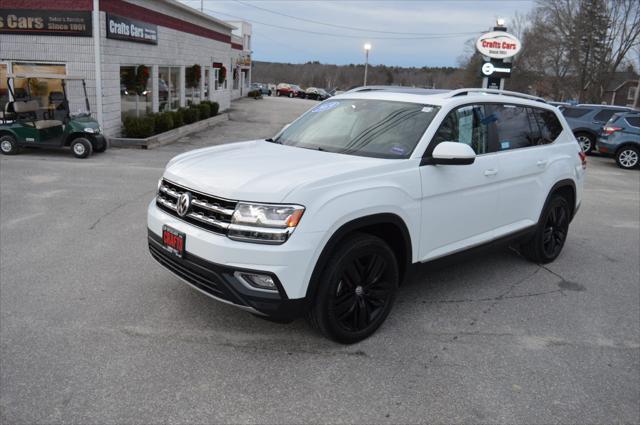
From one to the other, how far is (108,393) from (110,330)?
2.92 feet

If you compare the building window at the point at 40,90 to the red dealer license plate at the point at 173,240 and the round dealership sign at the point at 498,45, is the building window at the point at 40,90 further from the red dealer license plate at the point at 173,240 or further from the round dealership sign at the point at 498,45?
the round dealership sign at the point at 498,45

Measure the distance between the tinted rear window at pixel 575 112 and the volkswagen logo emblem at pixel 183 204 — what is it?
1804 cm

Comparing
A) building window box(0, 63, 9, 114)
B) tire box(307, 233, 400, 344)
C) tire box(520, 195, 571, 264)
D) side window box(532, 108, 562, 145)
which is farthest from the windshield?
building window box(0, 63, 9, 114)

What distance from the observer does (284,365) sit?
12.3 feet

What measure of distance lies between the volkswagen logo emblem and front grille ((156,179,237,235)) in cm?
2

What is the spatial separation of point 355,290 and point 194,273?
115 centimetres

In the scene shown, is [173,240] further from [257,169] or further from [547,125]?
[547,125]

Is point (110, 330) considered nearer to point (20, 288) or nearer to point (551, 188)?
point (20, 288)

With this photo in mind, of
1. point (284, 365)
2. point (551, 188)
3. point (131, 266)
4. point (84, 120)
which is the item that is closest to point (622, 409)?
point (284, 365)

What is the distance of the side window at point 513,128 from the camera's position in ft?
17.2

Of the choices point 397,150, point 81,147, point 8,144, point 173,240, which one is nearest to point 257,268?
point 173,240

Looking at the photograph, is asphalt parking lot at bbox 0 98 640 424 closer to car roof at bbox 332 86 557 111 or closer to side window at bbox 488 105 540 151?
side window at bbox 488 105 540 151

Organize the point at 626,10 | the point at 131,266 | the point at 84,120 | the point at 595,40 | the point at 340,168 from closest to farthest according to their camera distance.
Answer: the point at 340,168 < the point at 131,266 < the point at 84,120 < the point at 626,10 < the point at 595,40

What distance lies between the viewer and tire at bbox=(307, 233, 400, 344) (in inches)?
148
